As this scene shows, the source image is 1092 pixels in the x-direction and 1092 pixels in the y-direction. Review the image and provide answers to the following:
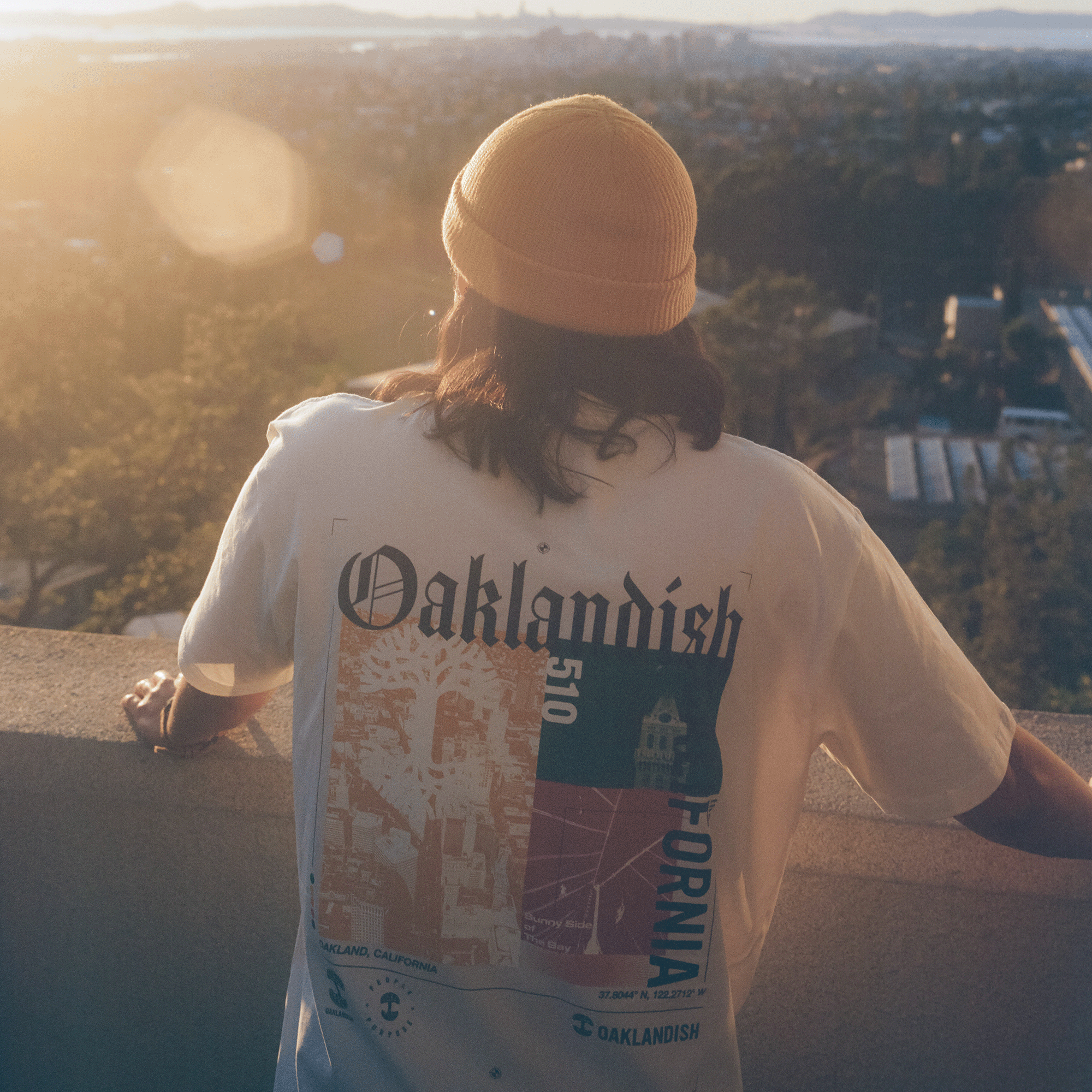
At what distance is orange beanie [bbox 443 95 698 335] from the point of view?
0.83m

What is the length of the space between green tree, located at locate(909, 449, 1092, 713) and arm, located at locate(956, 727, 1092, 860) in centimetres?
838

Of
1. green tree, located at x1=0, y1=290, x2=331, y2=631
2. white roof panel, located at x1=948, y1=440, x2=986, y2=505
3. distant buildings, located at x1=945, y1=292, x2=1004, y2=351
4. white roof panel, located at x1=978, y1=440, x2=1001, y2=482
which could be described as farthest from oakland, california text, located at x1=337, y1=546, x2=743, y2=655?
distant buildings, located at x1=945, y1=292, x2=1004, y2=351

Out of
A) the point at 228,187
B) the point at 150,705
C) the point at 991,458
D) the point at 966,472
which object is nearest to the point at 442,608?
the point at 150,705

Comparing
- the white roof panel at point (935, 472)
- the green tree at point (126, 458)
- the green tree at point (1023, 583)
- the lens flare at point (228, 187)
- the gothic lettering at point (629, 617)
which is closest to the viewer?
the gothic lettering at point (629, 617)

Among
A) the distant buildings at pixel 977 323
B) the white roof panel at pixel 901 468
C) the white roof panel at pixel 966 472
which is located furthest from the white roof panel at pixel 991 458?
the distant buildings at pixel 977 323

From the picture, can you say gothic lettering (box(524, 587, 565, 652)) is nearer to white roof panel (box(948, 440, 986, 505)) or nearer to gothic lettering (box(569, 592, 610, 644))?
gothic lettering (box(569, 592, 610, 644))

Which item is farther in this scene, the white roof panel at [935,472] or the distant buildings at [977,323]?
the distant buildings at [977,323]

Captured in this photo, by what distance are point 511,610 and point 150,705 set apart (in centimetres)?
63

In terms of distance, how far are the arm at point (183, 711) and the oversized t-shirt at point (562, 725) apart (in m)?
0.23

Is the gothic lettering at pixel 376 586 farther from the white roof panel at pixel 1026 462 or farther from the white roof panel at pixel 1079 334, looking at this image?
the white roof panel at pixel 1079 334

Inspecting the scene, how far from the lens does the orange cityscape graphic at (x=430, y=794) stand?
0.84m

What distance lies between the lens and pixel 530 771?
84 centimetres

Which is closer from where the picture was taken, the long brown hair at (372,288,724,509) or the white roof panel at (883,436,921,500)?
the long brown hair at (372,288,724,509)

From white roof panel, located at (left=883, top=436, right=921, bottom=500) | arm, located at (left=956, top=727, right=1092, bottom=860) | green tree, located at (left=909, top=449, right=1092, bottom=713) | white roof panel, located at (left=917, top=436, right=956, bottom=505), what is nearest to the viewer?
arm, located at (left=956, top=727, right=1092, bottom=860)
